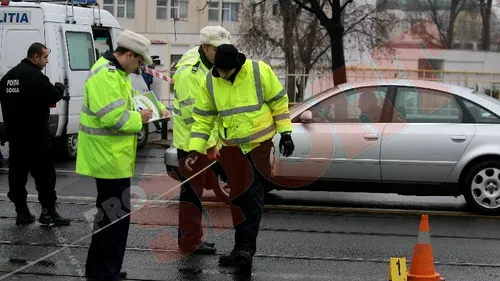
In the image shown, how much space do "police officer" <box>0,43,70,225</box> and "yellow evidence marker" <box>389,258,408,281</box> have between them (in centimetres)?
378

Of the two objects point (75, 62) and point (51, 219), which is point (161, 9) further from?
point (51, 219)

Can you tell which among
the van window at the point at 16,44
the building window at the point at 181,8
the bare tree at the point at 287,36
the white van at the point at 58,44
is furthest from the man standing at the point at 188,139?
the building window at the point at 181,8

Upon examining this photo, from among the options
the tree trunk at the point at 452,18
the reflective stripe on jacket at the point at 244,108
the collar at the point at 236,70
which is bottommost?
the reflective stripe on jacket at the point at 244,108

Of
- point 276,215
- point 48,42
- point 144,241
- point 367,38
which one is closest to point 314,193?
point 276,215

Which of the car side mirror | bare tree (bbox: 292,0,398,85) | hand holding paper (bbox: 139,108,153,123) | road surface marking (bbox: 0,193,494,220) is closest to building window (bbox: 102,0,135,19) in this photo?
bare tree (bbox: 292,0,398,85)

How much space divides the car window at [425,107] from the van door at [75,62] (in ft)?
21.8

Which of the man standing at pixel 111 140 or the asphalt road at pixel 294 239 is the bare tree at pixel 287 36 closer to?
the asphalt road at pixel 294 239

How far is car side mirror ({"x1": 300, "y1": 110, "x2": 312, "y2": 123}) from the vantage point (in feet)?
34.0

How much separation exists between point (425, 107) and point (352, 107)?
2.73ft

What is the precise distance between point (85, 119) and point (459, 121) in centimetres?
537

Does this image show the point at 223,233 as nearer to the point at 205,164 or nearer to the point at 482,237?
the point at 205,164

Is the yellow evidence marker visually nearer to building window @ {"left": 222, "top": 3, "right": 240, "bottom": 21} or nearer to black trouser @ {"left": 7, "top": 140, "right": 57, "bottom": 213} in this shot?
black trouser @ {"left": 7, "top": 140, "right": 57, "bottom": 213}

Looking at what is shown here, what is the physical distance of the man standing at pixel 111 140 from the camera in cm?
635

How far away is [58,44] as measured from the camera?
1523cm
